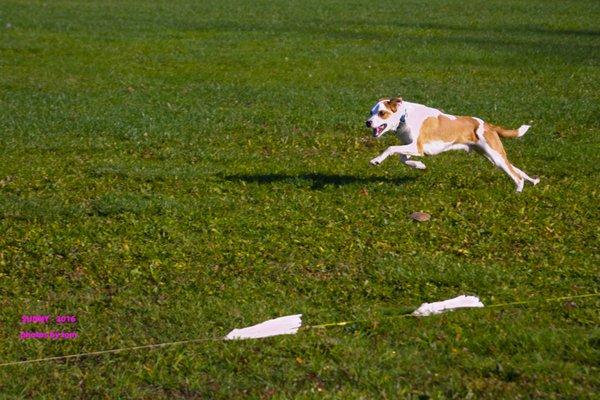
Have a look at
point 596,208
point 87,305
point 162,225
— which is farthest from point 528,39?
point 87,305

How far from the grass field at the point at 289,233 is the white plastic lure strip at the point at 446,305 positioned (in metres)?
0.11

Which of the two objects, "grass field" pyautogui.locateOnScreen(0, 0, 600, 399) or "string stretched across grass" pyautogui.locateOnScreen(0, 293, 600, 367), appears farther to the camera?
"string stretched across grass" pyautogui.locateOnScreen(0, 293, 600, 367)

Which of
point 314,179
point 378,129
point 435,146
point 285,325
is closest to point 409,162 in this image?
point 435,146

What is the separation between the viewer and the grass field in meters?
6.41

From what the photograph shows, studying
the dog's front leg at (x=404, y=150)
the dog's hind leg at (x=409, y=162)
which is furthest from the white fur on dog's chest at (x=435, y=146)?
the dog's hind leg at (x=409, y=162)

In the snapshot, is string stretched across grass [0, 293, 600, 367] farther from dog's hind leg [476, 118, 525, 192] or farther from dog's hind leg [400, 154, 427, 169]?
dog's hind leg [400, 154, 427, 169]

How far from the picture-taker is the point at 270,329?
7.02 m

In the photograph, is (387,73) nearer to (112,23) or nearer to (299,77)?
(299,77)

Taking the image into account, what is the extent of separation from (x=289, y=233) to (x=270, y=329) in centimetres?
243

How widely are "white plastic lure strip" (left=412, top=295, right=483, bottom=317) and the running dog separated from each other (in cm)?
323

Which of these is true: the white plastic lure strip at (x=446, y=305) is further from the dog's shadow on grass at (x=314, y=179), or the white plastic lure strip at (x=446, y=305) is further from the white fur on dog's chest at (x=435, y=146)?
the dog's shadow on grass at (x=314, y=179)

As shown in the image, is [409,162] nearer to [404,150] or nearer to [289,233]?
[404,150]

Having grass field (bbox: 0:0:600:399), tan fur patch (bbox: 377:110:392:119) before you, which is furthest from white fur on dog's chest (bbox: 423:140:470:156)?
tan fur patch (bbox: 377:110:392:119)

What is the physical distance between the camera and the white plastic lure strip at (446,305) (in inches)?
285
